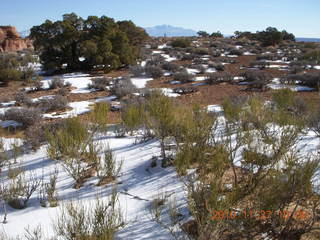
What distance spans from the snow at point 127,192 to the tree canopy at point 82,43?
11.3 meters

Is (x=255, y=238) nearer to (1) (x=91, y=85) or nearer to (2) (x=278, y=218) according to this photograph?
(2) (x=278, y=218)

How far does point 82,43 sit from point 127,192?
13873 millimetres

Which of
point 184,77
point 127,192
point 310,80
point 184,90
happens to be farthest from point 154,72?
point 127,192

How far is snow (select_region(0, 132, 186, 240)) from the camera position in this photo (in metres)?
3.24

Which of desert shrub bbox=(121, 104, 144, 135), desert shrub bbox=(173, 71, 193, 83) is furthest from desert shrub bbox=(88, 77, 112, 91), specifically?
desert shrub bbox=(121, 104, 144, 135)

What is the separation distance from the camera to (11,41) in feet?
111

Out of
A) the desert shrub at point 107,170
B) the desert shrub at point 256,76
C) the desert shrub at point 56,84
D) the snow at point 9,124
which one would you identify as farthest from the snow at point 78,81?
the desert shrub at point 107,170

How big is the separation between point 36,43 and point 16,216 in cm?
1485

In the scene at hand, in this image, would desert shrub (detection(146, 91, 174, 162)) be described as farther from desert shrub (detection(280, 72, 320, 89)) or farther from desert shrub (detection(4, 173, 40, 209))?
desert shrub (detection(280, 72, 320, 89))

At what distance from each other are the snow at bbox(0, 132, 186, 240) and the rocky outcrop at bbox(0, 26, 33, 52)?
32324mm

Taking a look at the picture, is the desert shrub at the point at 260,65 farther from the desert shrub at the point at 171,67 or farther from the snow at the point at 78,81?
the snow at the point at 78,81

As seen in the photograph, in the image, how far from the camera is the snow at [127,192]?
324 cm
